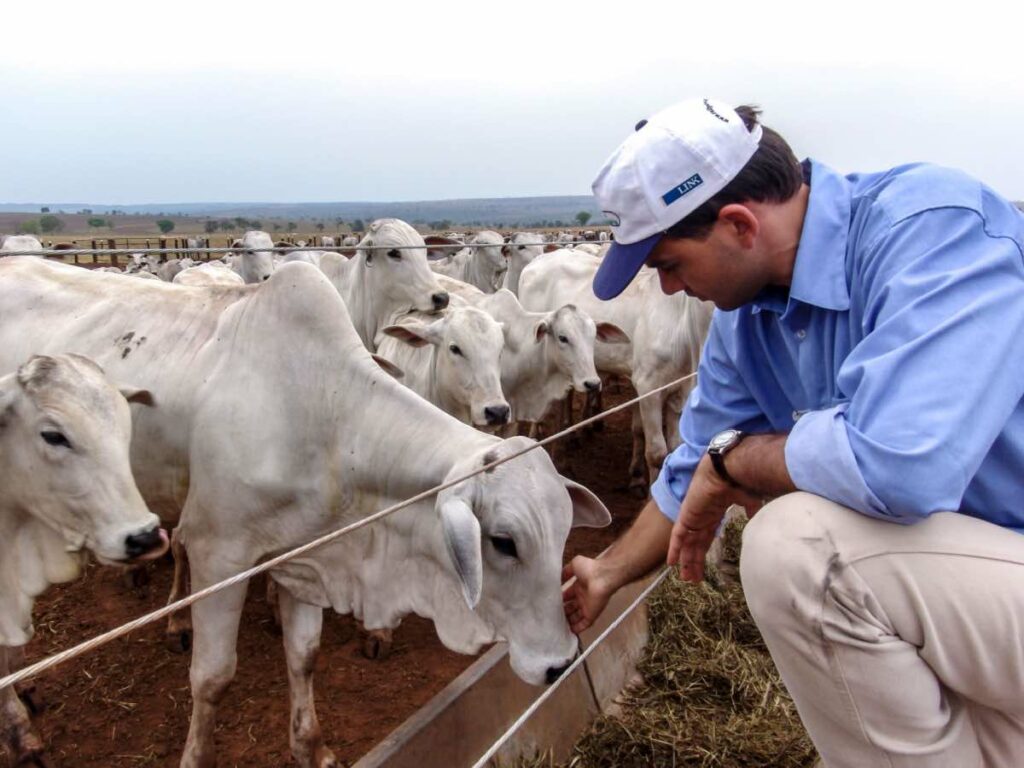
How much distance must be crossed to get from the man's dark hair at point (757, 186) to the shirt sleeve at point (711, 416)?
0.48 m

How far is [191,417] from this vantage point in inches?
125

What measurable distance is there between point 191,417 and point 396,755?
1.46 meters

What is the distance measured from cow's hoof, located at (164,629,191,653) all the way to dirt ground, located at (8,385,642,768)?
3 centimetres

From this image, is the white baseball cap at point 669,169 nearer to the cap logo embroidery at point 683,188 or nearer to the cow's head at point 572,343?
the cap logo embroidery at point 683,188

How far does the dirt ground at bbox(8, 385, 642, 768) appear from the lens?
137 inches

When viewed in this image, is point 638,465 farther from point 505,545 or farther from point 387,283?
point 505,545

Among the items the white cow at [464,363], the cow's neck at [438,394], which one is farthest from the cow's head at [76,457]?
the cow's neck at [438,394]

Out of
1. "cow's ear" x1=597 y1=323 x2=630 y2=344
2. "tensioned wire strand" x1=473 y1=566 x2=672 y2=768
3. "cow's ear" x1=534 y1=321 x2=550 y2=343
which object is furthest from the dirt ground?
"cow's ear" x1=597 y1=323 x2=630 y2=344

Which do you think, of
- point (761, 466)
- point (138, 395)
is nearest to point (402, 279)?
point (138, 395)

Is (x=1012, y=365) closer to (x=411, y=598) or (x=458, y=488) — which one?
(x=458, y=488)

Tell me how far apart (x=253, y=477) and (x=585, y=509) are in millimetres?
1162

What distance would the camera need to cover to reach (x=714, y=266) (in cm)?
178

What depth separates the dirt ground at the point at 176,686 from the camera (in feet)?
11.4

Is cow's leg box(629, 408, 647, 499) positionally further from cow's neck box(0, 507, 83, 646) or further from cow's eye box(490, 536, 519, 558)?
cow's neck box(0, 507, 83, 646)
